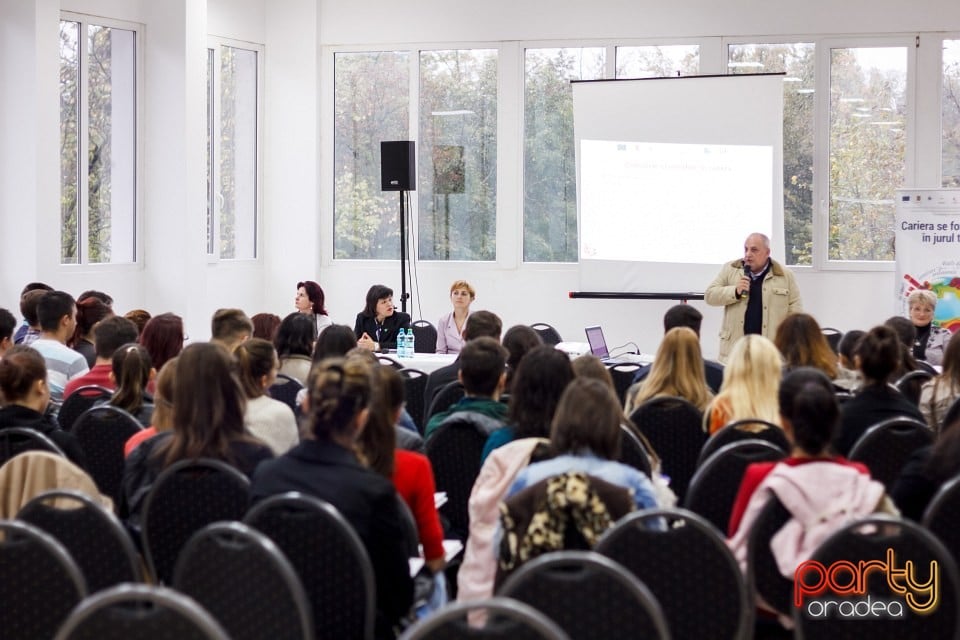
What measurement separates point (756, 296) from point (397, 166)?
11.7 ft

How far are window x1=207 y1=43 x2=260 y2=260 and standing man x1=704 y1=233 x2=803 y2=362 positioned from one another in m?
4.74

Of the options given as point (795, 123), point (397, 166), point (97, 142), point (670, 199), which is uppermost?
point (795, 123)

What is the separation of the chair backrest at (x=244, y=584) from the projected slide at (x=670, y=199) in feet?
27.7

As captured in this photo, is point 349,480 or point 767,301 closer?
point 349,480

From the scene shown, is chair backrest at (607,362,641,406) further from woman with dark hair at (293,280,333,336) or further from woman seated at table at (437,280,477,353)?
woman with dark hair at (293,280,333,336)

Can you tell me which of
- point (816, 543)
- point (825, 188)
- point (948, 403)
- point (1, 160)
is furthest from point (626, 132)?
point (816, 543)

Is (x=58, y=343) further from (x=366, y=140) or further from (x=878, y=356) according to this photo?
(x=366, y=140)

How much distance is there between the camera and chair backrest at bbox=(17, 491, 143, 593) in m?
2.88

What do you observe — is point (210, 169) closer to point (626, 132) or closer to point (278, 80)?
point (278, 80)

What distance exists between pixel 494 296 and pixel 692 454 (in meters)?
6.97

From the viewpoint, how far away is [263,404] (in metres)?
4.24

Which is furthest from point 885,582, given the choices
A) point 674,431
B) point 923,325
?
point 923,325

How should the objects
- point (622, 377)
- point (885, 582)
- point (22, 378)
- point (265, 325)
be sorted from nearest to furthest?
point (885, 582), point (22, 378), point (622, 377), point (265, 325)

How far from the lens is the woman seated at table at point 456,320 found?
346 inches
